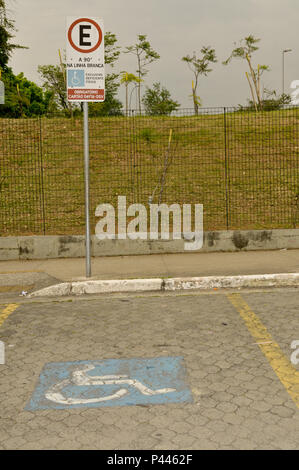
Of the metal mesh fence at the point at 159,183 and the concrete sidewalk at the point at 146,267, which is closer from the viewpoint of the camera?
the concrete sidewalk at the point at 146,267

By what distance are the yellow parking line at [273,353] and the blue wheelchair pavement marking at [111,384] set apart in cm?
77

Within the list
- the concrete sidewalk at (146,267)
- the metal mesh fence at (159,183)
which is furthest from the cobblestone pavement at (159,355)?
the metal mesh fence at (159,183)

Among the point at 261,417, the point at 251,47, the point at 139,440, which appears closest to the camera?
the point at 139,440

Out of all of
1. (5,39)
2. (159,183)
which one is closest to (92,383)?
(159,183)

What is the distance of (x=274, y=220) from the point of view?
11.5 m

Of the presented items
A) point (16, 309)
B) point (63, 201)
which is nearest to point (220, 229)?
point (63, 201)

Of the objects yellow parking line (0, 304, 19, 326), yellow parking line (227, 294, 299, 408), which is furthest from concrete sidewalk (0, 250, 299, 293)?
yellow parking line (227, 294, 299, 408)

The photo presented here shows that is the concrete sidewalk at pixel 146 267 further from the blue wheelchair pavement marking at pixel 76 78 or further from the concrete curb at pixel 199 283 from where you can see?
the blue wheelchair pavement marking at pixel 76 78

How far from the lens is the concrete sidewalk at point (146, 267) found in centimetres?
768

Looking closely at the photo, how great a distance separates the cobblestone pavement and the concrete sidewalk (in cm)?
88

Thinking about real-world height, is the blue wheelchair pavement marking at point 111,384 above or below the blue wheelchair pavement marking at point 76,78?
below

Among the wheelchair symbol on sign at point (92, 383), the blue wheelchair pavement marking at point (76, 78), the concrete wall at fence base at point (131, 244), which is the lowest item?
the wheelchair symbol on sign at point (92, 383)

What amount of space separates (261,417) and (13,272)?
20.3 ft
